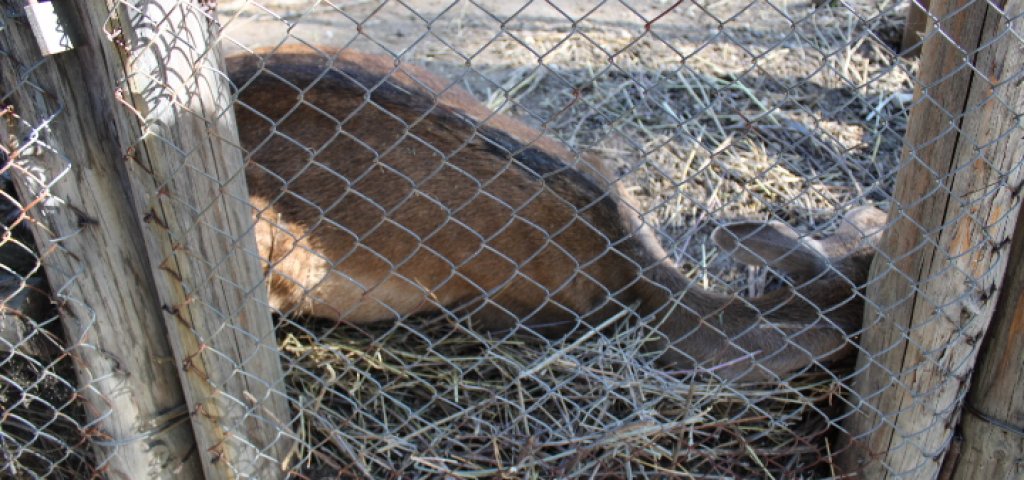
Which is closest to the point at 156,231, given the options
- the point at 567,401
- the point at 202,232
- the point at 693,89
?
the point at 202,232

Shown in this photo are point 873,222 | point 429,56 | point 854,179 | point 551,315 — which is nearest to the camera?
point 873,222

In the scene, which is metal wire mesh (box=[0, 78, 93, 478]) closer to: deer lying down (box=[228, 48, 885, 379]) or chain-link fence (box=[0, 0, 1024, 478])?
chain-link fence (box=[0, 0, 1024, 478])

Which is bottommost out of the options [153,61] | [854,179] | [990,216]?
[854,179]

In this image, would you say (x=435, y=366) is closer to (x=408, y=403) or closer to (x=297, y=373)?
(x=408, y=403)

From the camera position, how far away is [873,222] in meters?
3.85

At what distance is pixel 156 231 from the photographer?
254 cm

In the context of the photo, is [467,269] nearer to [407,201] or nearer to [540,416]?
[407,201]

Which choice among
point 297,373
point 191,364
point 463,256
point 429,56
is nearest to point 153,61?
point 191,364

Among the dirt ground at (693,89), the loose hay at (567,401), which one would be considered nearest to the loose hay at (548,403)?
the loose hay at (567,401)

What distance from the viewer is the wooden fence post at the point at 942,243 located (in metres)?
2.46

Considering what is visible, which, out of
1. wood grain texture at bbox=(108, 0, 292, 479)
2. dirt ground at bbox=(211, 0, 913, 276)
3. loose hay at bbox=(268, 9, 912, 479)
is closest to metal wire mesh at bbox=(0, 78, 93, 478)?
wood grain texture at bbox=(108, 0, 292, 479)

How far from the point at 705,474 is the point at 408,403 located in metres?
1.19

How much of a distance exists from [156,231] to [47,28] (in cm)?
60

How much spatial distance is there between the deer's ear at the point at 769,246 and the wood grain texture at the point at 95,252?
201cm
